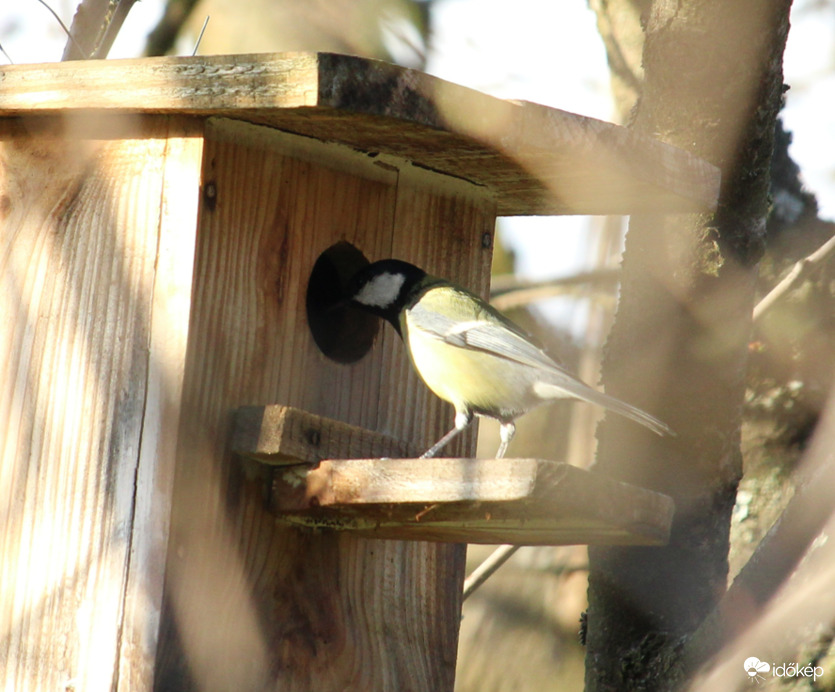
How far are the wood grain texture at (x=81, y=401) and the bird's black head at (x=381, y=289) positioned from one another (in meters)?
0.46

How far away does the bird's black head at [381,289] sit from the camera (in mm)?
2477

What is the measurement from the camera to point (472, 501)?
6.31ft

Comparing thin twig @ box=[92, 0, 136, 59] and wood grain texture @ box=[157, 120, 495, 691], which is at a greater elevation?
thin twig @ box=[92, 0, 136, 59]

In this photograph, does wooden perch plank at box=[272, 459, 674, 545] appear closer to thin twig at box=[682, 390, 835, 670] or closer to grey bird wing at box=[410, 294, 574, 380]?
thin twig at box=[682, 390, 835, 670]

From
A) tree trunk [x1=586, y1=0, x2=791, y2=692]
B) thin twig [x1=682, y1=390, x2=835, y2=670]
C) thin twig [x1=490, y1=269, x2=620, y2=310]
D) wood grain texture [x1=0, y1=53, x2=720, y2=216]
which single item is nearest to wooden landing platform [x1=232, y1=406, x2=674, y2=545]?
thin twig [x1=682, y1=390, x2=835, y2=670]

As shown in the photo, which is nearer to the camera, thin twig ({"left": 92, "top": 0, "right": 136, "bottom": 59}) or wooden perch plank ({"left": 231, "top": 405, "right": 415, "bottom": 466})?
wooden perch plank ({"left": 231, "top": 405, "right": 415, "bottom": 466})

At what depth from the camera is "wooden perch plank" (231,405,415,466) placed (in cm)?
213

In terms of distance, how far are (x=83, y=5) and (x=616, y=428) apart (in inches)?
65.9

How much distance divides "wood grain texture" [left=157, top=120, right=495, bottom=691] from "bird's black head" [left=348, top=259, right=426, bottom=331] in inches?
4.1

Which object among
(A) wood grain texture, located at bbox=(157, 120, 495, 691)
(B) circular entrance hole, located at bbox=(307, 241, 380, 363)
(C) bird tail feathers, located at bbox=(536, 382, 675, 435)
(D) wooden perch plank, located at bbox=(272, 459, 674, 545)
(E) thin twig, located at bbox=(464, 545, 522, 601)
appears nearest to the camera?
(D) wooden perch plank, located at bbox=(272, 459, 674, 545)

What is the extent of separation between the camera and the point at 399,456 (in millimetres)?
2473

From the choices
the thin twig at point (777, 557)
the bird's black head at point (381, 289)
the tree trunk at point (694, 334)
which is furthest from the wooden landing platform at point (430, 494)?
the tree trunk at point (694, 334)

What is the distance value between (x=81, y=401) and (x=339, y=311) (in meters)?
0.67

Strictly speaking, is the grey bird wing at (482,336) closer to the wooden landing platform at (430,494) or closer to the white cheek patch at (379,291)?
the white cheek patch at (379,291)
